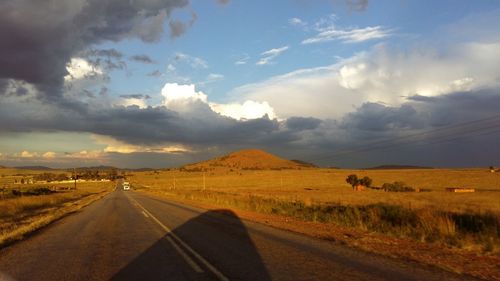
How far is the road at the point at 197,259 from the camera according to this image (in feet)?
30.1

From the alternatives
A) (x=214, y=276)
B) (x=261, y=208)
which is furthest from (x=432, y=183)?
(x=214, y=276)

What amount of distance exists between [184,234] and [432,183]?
86050 millimetres

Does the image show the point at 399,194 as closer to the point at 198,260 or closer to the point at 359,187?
the point at 359,187

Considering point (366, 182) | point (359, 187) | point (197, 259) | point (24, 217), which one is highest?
point (366, 182)

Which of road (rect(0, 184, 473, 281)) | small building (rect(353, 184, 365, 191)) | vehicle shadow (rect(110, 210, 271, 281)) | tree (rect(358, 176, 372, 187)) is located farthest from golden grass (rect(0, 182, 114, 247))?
tree (rect(358, 176, 372, 187))

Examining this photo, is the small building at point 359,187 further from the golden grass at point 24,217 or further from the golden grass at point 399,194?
the golden grass at point 24,217

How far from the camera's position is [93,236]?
16.9 metres

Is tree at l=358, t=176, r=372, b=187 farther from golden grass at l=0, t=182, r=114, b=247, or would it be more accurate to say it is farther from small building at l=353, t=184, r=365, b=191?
golden grass at l=0, t=182, r=114, b=247

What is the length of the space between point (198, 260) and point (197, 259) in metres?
0.15

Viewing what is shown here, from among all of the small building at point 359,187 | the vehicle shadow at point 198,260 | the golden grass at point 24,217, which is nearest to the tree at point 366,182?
the small building at point 359,187

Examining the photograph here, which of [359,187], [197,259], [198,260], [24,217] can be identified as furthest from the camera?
[359,187]

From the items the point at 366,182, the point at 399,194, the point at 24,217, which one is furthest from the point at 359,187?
the point at 24,217

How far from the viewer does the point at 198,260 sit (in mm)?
10938

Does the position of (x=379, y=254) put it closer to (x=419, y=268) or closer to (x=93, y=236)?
(x=419, y=268)
